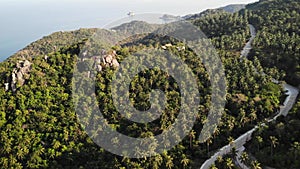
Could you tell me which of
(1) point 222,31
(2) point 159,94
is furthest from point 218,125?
(1) point 222,31

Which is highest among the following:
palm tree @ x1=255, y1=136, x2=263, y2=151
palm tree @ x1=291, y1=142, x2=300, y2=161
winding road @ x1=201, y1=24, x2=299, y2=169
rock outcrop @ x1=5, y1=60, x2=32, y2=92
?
rock outcrop @ x1=5, y1=60, x2=32, y2=92

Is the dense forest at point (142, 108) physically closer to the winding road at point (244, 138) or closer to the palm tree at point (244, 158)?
the palm tree at point (244, 158)

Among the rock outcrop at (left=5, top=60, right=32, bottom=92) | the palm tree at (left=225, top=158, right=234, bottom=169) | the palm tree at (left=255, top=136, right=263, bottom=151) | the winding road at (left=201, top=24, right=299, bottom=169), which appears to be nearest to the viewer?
the palm tree at (left=225, top=158, right=234, bottom=169)

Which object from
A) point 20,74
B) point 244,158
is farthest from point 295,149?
point 20,74

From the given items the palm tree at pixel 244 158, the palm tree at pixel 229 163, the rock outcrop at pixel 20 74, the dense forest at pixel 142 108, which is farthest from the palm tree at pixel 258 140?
the rock outcrop at pixel 20 74

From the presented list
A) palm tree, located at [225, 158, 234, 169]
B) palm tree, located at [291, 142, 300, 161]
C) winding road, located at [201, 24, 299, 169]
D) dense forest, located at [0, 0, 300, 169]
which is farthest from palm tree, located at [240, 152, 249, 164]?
palm tree, located at [291, 142, 300, 161]

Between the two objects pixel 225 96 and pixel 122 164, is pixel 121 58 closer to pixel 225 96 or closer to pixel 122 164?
pixel 225 96

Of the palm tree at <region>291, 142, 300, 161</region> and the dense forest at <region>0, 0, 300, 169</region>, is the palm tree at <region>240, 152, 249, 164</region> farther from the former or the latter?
the palm tree at <region>291, 142, 300, 161</region>

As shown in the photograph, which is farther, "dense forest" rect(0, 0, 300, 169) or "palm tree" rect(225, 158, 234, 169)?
"dense forest" rect(0, 0, 300, 169)
